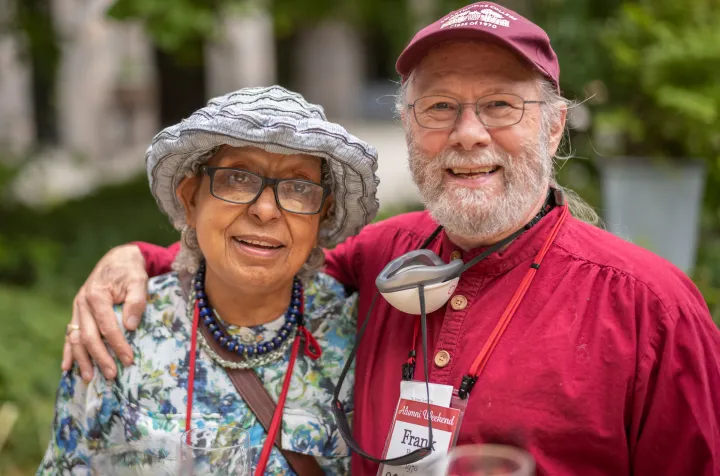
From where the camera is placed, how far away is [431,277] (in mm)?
2090

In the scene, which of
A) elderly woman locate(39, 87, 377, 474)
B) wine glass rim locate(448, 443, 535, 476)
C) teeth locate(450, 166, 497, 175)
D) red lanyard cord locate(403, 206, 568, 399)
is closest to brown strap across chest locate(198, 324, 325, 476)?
elderly woman locate(39, 87, 377, 474)

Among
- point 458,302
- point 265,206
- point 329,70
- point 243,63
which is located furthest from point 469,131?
point 329,70

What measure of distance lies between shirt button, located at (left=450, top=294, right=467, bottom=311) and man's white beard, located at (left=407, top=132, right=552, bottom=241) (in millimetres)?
164

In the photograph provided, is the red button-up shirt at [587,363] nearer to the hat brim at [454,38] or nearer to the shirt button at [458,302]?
the shirt button at [458,302]

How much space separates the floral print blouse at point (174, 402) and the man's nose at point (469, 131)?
0.77 m

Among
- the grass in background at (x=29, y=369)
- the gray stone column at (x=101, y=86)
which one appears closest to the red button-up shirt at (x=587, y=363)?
the grass in background at (x=29, y=369)

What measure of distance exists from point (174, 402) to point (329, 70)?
888 inches

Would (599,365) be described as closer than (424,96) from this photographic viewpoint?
Yes

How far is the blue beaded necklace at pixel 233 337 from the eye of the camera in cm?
233

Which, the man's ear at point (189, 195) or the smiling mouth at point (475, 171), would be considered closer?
the smiling mouth at point (475, 171)

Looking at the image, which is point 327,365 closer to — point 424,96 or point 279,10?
point 424,96

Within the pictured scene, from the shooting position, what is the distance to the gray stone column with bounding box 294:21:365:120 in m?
23.6

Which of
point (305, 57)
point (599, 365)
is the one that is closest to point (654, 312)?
point (599, 365)

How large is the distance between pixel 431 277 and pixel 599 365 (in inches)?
18.7
